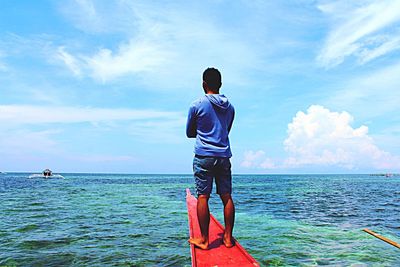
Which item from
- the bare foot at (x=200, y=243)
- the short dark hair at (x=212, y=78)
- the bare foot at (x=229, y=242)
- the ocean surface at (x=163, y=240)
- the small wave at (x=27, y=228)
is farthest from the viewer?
the small wave at (x=27, y=228)

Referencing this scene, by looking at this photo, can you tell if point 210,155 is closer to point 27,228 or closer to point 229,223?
point 229,223

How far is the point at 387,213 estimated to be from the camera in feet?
52.9

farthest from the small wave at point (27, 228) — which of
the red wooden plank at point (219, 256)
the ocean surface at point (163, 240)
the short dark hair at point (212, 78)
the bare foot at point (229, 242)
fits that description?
the short dark hair at point (212, 78)

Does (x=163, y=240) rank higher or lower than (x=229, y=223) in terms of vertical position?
lower

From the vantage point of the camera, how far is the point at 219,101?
171 inches

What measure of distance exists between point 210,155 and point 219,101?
75 centimetres

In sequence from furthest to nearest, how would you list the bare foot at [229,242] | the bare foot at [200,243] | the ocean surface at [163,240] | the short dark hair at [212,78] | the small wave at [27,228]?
1. the small wave at [27,228]
2. the ocean surface at [163,240]
3. the short dark hair at [212,78]
4. the bare foot at [229,242]
5. the bare foot at [200,243]

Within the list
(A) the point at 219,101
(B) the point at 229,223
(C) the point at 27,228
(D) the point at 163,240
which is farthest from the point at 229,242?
(C) the point at 27,228

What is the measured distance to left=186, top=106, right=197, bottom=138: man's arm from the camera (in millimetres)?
4348

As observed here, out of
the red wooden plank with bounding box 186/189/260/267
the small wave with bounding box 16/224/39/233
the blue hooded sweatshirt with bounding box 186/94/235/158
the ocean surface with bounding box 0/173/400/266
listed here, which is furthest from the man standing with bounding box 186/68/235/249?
the small wave with bounding box 16/224/39/233

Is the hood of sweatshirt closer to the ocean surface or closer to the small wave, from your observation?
the ocean surface

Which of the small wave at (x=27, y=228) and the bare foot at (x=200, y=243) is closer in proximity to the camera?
the bare foot at (x=200, y=243)

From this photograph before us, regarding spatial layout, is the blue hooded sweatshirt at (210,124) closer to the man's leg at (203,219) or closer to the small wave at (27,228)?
the man's leg at (203,219)

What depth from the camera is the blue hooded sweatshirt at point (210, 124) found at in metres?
4.30
